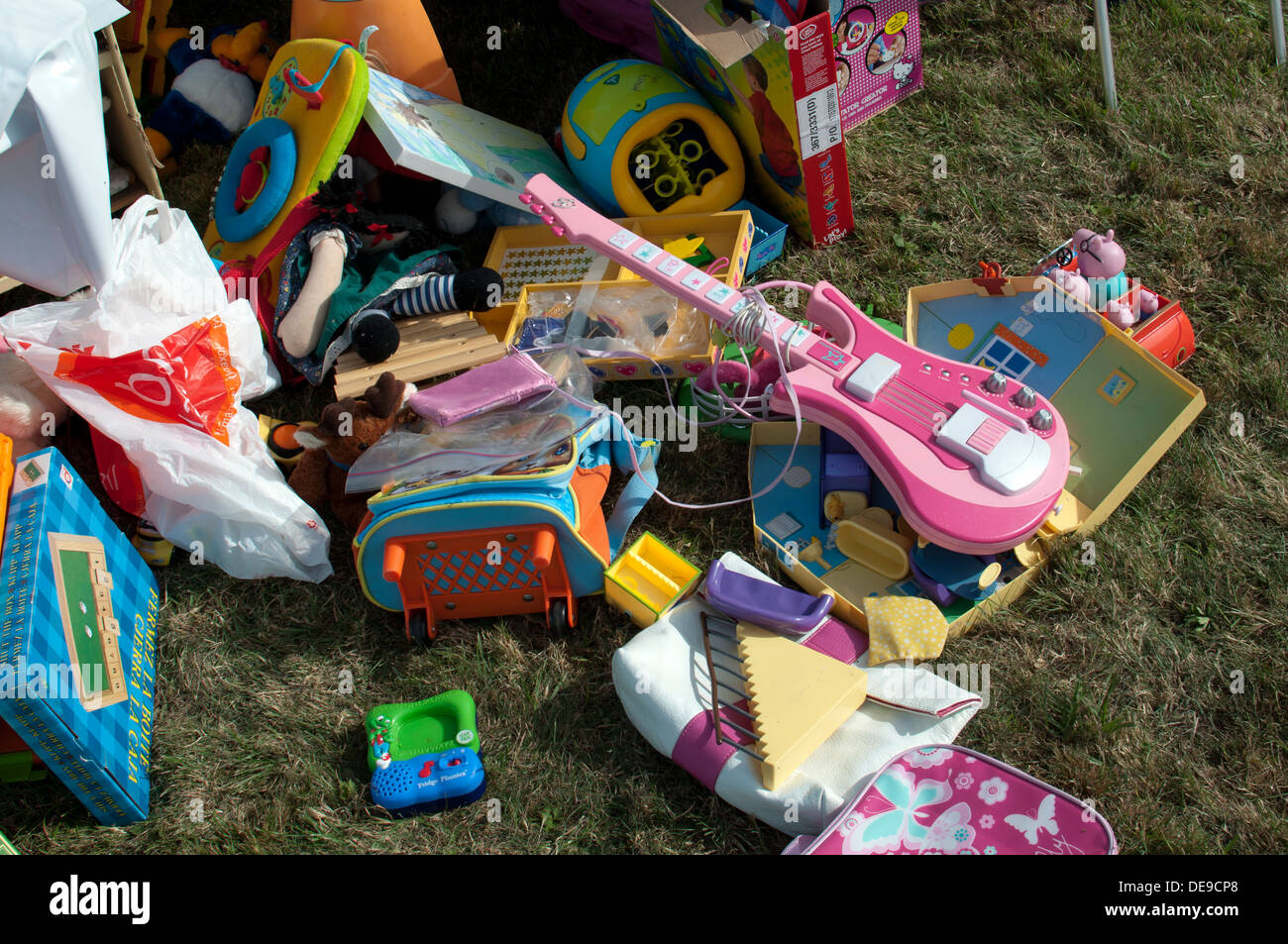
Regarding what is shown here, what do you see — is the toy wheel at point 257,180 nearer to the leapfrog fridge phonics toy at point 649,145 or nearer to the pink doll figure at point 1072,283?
the leapfrog fridge phonics toy at point 649,145

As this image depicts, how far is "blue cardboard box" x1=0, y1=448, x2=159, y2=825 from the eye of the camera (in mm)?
1835

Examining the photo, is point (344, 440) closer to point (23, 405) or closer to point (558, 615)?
point (558, 615)

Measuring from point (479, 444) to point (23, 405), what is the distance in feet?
3.55

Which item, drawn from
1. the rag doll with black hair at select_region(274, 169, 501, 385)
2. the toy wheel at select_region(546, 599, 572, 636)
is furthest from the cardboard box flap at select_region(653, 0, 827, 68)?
the toy wheel at select_region(546, 599, 572, 636)

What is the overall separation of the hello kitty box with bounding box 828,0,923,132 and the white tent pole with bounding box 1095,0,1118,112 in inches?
19.5

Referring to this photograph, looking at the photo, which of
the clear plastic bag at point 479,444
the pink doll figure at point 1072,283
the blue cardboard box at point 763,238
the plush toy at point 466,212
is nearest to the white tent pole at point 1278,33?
the pink doll figure at point 1072,283

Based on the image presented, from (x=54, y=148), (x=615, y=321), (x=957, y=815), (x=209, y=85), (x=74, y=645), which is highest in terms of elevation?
(x=54, y=148)

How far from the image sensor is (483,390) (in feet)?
7.51

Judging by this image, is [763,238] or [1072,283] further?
Answer: [763,238]

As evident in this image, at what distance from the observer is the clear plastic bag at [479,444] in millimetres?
2203

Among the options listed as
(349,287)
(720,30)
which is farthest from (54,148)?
(720,30)

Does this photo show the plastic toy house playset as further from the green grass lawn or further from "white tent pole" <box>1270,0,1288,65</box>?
"white tent pole" <box>1270,0,1288,65</box>
